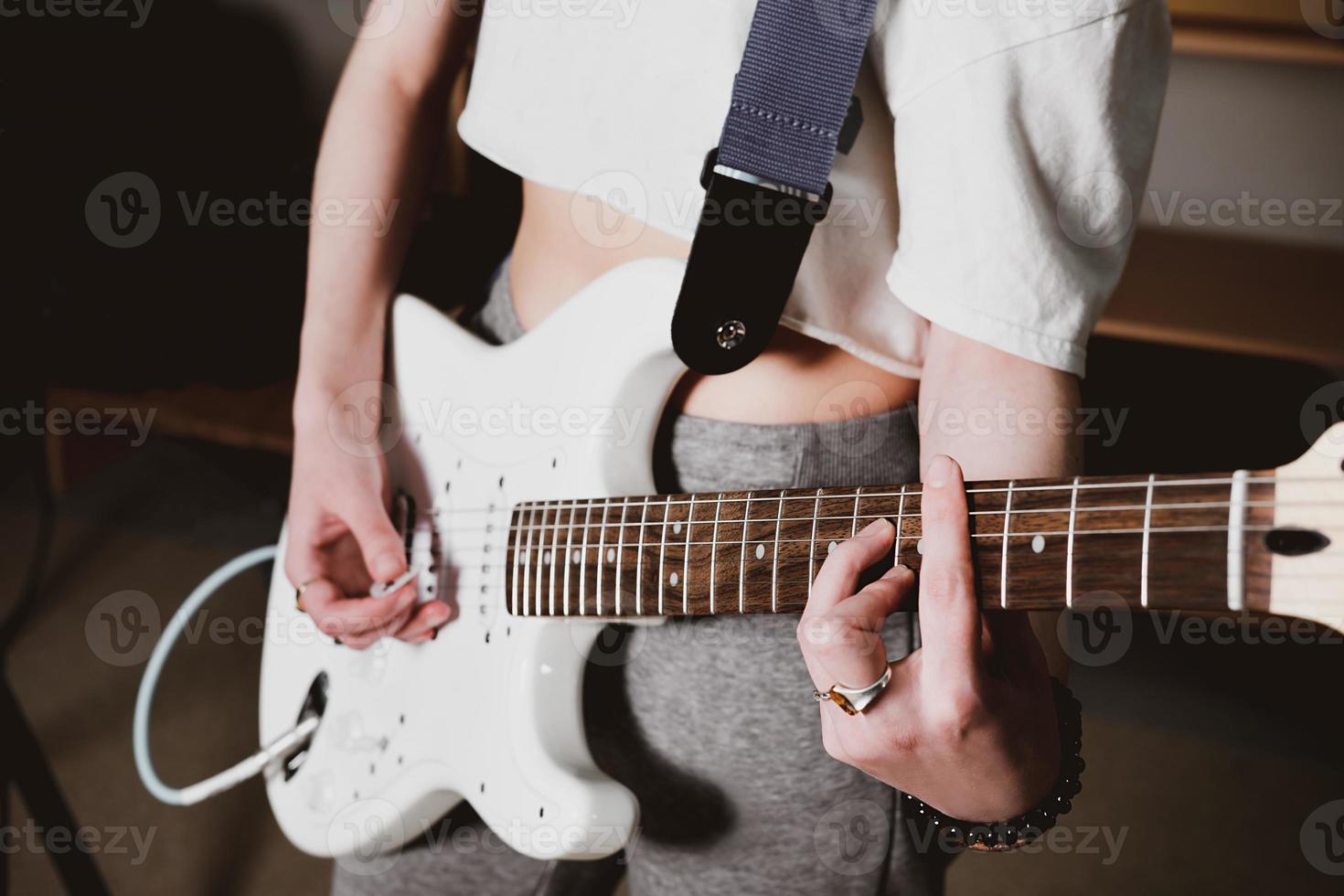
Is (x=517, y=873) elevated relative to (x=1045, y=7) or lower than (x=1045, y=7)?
lower

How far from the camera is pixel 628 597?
627mm

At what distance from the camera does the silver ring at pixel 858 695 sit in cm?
49

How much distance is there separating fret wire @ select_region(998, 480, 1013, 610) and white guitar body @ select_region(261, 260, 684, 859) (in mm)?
257

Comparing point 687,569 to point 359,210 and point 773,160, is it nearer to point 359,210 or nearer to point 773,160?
point 773,160

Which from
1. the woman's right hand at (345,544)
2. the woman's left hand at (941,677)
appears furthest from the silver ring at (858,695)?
the woman's right hand at (345,544)

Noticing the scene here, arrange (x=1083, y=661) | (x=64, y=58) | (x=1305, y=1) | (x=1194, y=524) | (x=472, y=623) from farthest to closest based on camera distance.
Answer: (x=1083, y=661) → (x=64, y=58) → (x=1305, y=1) → (x=472, y=623) → (x=1194, y=524)

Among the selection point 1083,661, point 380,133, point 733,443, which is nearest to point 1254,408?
point 1083,661

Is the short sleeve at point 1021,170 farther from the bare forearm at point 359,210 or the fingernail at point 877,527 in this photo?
the bare forearm at point 359,210

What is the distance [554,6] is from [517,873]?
0.64 meters

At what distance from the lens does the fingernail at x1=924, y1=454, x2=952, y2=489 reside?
472mm

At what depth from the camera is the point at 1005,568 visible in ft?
1.53

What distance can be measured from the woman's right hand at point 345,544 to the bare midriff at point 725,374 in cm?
20

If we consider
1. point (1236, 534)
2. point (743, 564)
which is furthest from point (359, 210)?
point (1236, 534)

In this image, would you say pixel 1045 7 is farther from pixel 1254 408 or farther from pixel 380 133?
pixel 1254 408
